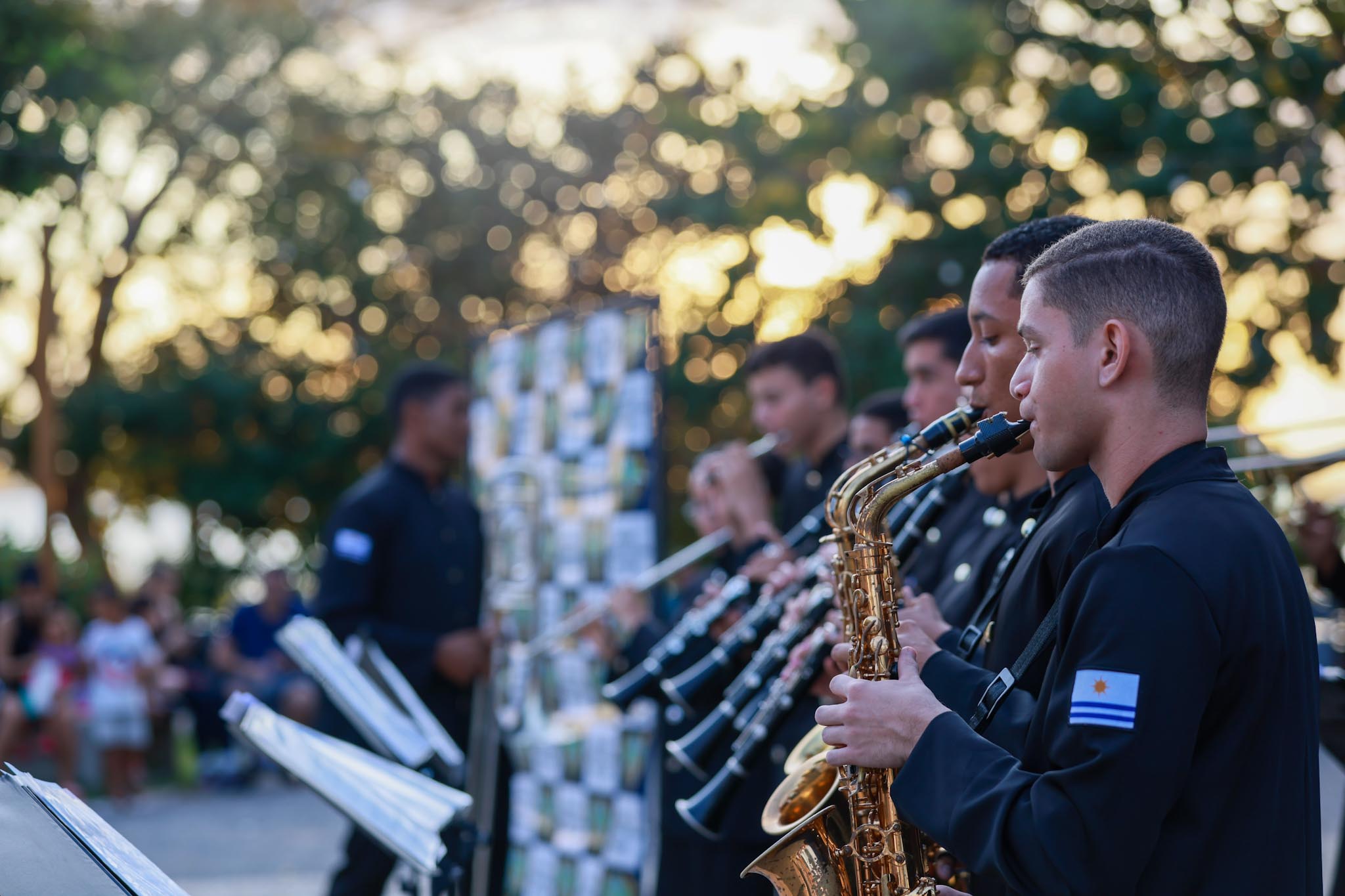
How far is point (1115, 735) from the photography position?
1739 millimetres

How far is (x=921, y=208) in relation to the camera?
11.9 metres

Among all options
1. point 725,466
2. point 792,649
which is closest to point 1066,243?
point 792,649

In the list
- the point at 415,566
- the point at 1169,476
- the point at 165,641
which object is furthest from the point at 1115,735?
A: the point at 165,641

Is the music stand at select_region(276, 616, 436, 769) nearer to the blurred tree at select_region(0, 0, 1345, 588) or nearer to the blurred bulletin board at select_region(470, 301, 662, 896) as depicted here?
the blurred bulletin board at select_region(470, 301, 662, 896)

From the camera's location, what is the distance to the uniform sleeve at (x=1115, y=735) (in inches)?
68.3

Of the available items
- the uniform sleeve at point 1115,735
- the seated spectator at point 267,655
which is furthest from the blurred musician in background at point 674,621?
the seated spectator at point 267,655

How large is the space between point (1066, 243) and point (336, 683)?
7.36 ft

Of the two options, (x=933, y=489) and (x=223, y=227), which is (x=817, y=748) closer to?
(x=933, y=489)

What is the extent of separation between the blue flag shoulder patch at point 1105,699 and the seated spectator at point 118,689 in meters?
10.8

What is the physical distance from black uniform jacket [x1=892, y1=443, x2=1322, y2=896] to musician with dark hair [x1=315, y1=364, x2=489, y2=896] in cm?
371

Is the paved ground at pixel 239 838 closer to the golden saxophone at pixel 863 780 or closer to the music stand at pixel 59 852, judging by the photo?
the golden saxophone at pixel 863 780

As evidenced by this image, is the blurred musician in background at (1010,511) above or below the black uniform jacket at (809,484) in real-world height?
below

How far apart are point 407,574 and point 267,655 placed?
764 cm

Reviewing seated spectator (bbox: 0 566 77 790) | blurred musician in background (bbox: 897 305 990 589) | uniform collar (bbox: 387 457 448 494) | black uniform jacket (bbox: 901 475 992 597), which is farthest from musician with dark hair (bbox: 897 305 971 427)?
seated spectator (bbox: 0 566 77 790)
